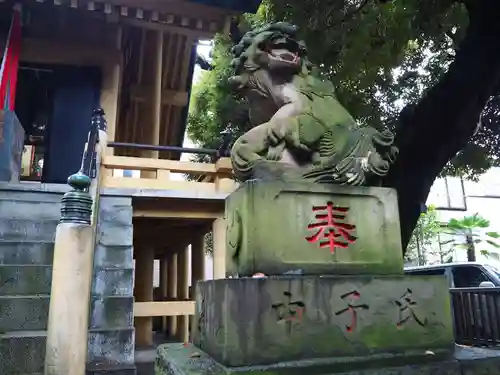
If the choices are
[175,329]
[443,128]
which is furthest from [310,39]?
[175,329]

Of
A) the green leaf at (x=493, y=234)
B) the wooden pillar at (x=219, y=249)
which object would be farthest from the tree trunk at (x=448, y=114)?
the green leaf at (x=493, y=234)

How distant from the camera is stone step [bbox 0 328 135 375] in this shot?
3.36 metres

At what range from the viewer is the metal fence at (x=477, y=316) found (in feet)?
19.7

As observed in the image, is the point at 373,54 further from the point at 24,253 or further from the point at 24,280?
the point at 24,280

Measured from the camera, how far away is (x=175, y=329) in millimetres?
7906

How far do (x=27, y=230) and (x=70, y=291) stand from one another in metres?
2.15

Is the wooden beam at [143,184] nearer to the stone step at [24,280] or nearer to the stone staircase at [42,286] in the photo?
the stone staircase at [42,286]

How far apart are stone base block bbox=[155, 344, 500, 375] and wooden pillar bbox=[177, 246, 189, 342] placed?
14.4 feet

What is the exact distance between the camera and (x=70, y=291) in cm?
285

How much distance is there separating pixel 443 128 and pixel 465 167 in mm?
3882

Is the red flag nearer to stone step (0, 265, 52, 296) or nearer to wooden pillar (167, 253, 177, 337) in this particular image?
stone step (0, 265, 52, 296)

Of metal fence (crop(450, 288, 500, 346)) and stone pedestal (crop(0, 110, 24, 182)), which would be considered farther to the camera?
metal fence (crop(450, 288, 500, 346))

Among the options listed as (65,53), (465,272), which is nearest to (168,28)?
(65,53)

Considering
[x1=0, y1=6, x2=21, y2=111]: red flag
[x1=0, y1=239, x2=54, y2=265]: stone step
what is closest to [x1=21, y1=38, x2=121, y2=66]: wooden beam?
[x1=0, y1=6, x2=21, y2=111]: red flag
